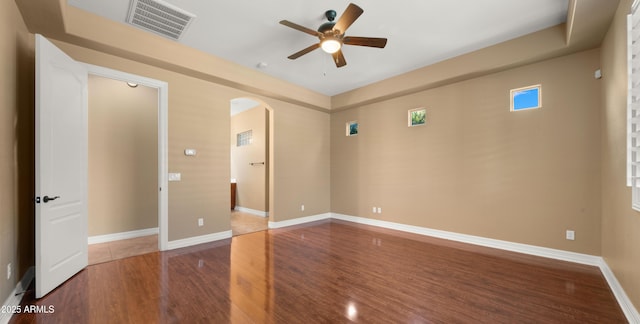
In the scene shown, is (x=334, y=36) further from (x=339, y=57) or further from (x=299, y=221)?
(x=299, y=221)

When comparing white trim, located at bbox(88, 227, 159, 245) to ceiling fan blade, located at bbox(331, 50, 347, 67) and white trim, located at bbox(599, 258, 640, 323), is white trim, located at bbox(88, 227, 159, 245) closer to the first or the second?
ceiling fan blade, located at bbox(331, 50, 347, 67)

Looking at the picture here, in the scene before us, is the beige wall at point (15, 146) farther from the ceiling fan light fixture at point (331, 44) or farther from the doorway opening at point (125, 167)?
the ceiling fan light fixture at point (331, 44)

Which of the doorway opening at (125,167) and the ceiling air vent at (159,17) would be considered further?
the doorway opening at (125,167)

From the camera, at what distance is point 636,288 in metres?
1.95

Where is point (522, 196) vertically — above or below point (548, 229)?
above

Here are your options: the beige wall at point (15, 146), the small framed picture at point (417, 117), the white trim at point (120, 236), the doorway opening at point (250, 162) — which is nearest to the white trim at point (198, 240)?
the doorway opening at point (250, 162)

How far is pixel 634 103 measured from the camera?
1895 mm

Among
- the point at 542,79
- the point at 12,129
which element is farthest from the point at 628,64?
the point at 12,129

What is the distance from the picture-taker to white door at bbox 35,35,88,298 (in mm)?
Answer: 2272

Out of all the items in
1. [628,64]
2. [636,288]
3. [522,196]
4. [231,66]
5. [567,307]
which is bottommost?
[567,307]

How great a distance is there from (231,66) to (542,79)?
183 inches

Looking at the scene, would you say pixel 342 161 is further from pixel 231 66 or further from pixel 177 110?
pixel 177 110

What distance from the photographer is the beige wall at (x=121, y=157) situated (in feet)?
13.6

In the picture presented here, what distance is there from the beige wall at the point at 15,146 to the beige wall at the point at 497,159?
5083mm
